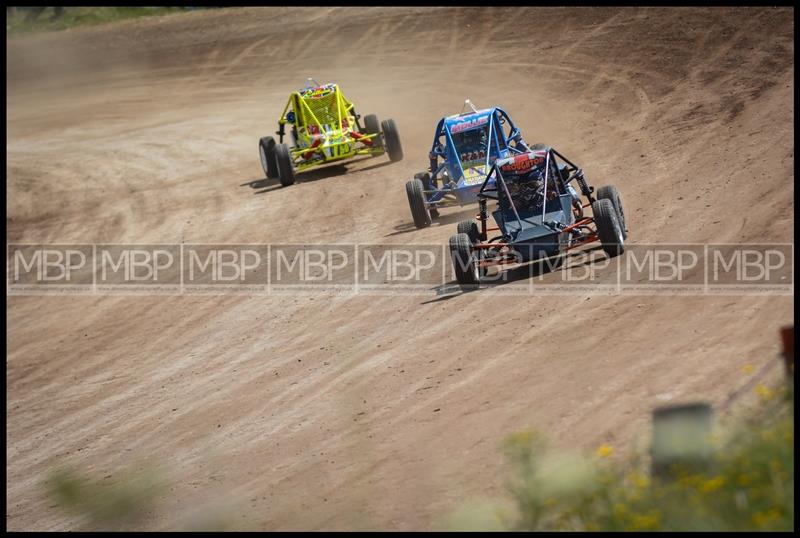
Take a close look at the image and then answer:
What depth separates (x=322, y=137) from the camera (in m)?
22.2

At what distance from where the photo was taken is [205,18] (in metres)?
43.3

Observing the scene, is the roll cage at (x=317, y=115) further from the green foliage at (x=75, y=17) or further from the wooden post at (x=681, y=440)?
the green foliage at (x=75, y=17)

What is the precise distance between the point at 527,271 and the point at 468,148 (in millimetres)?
4791

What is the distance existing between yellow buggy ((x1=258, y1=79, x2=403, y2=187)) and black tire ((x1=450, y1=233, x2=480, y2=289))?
33.5 feet

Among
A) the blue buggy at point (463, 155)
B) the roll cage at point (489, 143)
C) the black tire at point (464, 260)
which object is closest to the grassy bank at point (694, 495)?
the black tire at point (464, 260)

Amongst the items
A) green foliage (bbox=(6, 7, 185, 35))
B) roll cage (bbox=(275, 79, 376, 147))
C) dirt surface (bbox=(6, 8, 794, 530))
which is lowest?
dirt surface (bbox=(6, 8, 794, 530))

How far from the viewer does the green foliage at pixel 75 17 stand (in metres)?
47.2

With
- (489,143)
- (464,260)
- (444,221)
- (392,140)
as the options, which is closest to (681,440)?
(464,260)

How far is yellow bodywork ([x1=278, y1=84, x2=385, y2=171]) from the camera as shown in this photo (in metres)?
22.1

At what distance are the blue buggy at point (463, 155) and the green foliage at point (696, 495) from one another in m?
11.4

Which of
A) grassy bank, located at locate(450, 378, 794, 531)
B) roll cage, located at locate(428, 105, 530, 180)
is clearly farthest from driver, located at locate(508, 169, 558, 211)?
grassy bank, located at locate(450, 378, 794, 531)

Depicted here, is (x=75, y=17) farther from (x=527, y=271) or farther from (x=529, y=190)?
(x=527, y=271)

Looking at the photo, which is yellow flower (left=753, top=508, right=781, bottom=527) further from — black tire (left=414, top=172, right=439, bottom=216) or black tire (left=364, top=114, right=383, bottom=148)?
black tire (left=364, top=114, right=383, bottom=148)

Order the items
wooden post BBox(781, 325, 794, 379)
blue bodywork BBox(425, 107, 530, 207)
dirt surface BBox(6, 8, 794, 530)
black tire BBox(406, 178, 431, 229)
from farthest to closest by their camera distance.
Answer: blue bodywork BBox(425, 107, 530, 207)
black tire BBox(406, 178, 431, 229)
dirt surface BBox(6, 8, 794, 530)
wooden post BBox(781, 325, 794, 379)
